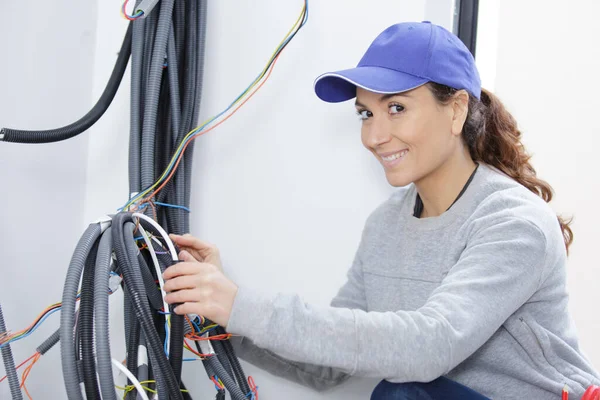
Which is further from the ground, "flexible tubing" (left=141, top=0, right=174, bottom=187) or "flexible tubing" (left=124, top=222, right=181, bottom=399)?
"flexible tubing" (left=141, top=0, right=174, bottom=187)

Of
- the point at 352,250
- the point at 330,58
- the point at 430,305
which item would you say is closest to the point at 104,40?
the point at 330,58

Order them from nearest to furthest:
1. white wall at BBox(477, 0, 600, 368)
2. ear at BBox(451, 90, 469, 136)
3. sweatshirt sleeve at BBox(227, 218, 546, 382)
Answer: sweatshirt sleeve at BBox(227, 218, 546, 382), ear at BBox(451, 90, 469, 136), white wall at BBox(477, 0, 600, 368)

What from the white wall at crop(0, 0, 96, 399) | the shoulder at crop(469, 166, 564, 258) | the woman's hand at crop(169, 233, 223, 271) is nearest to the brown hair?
the shoulder at crop(469, 166, 564, 258)

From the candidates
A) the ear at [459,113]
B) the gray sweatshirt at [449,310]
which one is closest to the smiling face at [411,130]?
the ear at [459,113]

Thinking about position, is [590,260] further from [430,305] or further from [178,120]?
[178,120]

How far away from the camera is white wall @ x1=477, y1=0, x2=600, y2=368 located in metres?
2.06

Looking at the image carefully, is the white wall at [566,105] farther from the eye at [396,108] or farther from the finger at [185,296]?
the finger at [185,296]

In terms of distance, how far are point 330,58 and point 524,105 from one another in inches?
32.7

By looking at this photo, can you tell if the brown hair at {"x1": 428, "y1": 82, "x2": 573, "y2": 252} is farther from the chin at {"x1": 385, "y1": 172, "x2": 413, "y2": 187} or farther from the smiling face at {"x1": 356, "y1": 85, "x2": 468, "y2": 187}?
the chin at {"x1": 385, "y1": 172, "x2": 413, "y2": 187}

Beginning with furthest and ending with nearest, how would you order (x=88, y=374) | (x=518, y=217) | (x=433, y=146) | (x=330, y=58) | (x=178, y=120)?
(x=330, y=58) < (x=178, y=120) < (x=433, y=146) < (x=518, y=217) < (x=88, y=374)

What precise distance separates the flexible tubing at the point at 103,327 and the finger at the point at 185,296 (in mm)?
124

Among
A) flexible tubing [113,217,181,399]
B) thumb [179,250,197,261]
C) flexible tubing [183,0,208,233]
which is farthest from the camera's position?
flexible tubing [183,0,208,233]

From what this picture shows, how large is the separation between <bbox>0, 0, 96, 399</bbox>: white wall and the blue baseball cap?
0.68 m

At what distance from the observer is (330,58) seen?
5.30 ft
